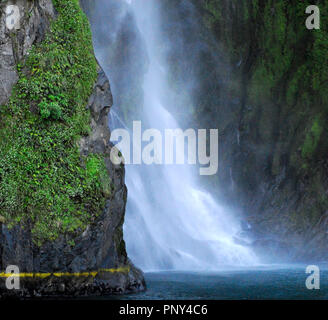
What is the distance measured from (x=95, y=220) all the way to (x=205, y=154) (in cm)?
1714

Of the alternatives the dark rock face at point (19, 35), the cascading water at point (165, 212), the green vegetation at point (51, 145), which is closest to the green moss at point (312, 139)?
the cascading water at point (165, 212)


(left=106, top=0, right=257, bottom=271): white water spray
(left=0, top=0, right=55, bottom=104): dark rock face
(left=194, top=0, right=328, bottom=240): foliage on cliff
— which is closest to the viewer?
(left=0, top=0, right=55, bottom=104): dark rock face

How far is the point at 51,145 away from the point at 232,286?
252 inches

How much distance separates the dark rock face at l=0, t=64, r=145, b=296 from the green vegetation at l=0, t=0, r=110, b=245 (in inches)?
9.8

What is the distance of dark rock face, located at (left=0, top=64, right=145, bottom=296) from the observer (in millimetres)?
10469

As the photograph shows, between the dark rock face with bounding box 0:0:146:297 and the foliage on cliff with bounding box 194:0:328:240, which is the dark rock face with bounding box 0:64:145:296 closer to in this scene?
the dark rock face with bounding box 0:0:146:297

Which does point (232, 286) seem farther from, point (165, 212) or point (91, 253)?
point (165, 212)

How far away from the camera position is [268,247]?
22.5m

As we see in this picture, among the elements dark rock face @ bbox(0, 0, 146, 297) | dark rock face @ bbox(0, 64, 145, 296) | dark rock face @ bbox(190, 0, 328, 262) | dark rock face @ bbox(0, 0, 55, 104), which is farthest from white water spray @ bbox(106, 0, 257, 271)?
dark rock face @ bbox(0, 0, 55, 104)

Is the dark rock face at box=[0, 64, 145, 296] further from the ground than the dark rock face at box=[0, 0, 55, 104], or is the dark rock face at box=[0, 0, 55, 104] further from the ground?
the dark rock face at box=[0, 0, 55, 104]

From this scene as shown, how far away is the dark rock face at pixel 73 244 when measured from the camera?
412 inches

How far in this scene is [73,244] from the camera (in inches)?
430

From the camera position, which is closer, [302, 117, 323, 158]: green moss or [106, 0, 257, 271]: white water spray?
[106, 0, 257, 271]: white water spray
